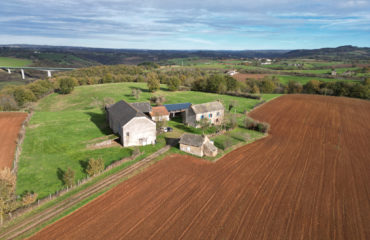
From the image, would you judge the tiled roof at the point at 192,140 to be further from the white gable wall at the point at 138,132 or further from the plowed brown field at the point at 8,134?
the plowed brown field at the point at 8,134

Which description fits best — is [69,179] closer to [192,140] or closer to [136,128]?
[136,128]

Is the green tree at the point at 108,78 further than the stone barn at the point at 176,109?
Yes

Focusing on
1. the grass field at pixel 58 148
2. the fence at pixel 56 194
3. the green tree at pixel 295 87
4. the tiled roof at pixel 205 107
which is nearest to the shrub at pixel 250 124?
the tiled roof at pixel 205 107

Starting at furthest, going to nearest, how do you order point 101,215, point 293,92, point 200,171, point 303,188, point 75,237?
point 293,92
point 200,171
point 303,188
point 101,215
point 75,237

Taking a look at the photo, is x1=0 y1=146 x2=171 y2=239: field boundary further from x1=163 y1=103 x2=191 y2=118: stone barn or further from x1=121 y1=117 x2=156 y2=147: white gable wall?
x1=163 y1=103 x2=191 y2=118: stone barn

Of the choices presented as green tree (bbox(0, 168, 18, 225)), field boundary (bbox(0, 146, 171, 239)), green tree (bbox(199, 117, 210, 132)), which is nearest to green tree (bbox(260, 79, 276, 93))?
green tree (bbox(199, 117, 210, 132))

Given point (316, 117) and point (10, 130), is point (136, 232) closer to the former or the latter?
point (10, 130)

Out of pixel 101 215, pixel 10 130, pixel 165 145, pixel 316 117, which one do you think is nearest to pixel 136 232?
pixel 101 215
